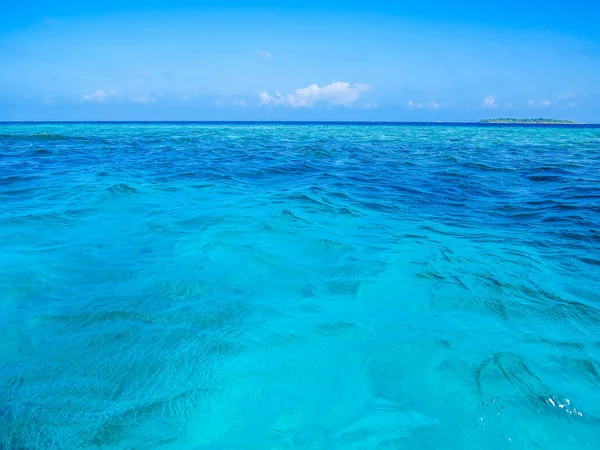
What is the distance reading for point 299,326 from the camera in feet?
15.3

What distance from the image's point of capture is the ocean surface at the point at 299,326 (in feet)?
10.6

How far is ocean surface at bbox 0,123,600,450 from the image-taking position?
3.22 metres

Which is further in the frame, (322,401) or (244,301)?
(244,301)

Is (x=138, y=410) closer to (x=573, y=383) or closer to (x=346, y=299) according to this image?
(x=346, y=299)

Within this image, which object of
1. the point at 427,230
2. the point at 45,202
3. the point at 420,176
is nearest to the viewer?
the point at 427,230

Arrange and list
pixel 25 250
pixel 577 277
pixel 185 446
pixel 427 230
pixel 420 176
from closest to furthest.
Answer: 1. pixel 185 446
2. pixel 577 277
3. pixel 25 250
4. pixel 427 230
5. pixel 420 176

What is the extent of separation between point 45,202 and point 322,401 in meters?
9.95

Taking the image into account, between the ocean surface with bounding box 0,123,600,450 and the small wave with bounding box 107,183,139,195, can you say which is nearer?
the ocean surface with bounding box 0,123,600,450

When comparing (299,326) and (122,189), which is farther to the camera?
(122,189)

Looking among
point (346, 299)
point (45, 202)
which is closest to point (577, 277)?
point (346, 299)

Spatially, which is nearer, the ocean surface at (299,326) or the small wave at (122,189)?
the ocean surface at (299,326)

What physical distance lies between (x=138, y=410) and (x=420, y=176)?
1344 centimetres

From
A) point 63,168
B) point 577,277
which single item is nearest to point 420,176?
point 577,277

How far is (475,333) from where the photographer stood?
175 inches
